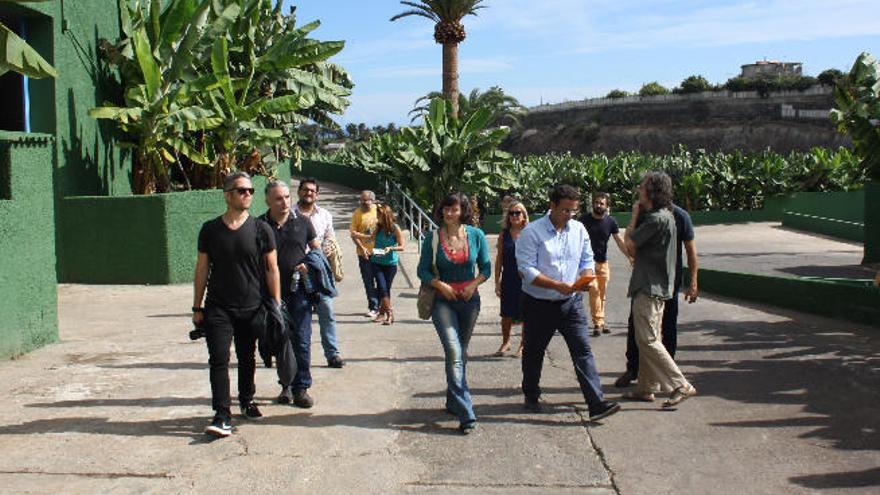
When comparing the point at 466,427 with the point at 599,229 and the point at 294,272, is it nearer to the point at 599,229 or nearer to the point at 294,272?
the point at 294,272

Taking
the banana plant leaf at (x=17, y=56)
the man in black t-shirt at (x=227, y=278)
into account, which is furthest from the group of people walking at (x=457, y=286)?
the banana plant leaf at (x=17, y=56)

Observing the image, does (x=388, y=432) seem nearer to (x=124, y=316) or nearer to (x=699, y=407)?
(x=699, y=407)

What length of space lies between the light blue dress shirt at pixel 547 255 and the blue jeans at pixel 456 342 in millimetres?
417

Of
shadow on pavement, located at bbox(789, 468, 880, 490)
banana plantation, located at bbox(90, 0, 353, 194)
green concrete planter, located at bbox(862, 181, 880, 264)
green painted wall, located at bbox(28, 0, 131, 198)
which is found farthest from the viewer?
green concrete planter, located at bbox(862, 181, 880, 264)

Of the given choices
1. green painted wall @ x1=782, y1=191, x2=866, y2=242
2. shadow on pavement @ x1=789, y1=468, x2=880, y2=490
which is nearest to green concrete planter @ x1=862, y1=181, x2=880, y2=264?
green painted wall @ x1=782, y1=191, x2=866, y2=242

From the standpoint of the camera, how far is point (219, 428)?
597cm

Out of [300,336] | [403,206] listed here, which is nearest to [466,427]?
[300,336]

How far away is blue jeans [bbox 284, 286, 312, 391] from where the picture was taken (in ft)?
22.5

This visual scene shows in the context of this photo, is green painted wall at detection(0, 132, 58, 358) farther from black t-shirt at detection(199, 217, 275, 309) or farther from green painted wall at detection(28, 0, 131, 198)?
green painted wall at detection(28, 0, 131, 198)

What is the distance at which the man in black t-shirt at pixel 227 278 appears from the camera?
593cm

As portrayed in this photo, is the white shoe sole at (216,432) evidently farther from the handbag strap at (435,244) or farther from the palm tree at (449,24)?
the palm tree at (449,24)

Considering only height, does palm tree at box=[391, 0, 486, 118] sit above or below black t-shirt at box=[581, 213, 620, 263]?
above

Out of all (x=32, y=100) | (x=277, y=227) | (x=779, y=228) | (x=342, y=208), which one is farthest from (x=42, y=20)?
(x=779, y=228)

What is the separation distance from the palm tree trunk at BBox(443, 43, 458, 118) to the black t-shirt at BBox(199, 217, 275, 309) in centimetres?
2621
